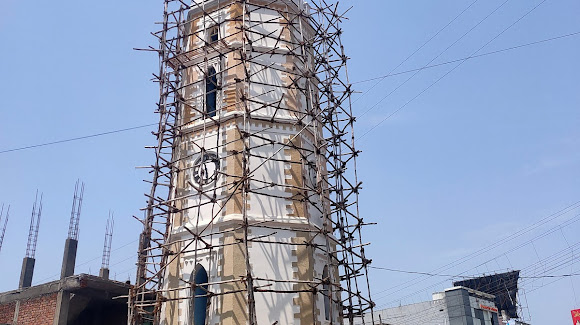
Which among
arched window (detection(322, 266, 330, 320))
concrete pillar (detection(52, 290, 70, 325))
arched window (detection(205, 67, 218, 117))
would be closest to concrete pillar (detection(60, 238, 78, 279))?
concrete pillar (detection(52, 290, 70, 325))

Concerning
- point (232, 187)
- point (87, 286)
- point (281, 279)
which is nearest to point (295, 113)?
point (232, 187)

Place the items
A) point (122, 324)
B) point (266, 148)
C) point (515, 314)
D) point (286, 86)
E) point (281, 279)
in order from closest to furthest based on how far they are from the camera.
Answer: point (281, 279)
point (266, 148)
point (286, 86)
point (122, 324)
point (515, 314)

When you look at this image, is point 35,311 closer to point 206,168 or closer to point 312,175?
point 206,168

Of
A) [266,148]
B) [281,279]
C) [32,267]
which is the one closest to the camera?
[281,279]

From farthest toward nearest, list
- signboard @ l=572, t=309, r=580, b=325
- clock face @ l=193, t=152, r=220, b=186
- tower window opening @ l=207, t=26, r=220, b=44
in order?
signboard @ l=572, t=309, r=580, b=325, tower window opening @ l=207, t=26, r=220, b=44, clock face @ l=193, t=152, r=220, b=186

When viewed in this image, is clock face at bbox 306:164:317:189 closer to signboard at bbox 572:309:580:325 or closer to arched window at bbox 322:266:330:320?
arched window at bbox 322:266:330:320

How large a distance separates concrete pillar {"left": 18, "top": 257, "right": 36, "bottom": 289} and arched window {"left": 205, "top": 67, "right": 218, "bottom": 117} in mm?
16938

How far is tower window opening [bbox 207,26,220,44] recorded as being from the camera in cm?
2352

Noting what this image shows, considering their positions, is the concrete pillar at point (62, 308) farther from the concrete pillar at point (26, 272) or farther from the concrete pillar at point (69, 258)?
the concrete pillar at point (26, 272)

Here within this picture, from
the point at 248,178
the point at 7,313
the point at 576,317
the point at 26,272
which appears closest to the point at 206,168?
the point at 248,178

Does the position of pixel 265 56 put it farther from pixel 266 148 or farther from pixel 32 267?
pixel 32 267

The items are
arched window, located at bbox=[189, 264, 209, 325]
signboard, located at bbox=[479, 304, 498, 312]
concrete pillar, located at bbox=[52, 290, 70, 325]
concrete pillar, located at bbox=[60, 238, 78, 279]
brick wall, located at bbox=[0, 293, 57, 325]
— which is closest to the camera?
arched window, located at bbox=[189, 264, 209, 325]

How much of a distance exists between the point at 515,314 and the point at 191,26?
4978 cm

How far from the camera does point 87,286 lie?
21703mm
